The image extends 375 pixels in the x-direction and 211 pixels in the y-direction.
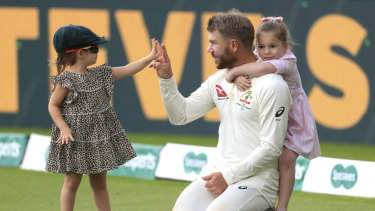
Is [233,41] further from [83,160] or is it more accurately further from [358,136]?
[358,136]

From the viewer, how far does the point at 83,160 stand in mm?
5109

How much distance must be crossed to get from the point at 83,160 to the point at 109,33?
19.3 ft

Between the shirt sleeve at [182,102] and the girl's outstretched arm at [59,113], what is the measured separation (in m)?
0.93

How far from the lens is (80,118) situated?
16.8 ft

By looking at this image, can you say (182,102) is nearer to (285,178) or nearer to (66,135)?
(285,178)

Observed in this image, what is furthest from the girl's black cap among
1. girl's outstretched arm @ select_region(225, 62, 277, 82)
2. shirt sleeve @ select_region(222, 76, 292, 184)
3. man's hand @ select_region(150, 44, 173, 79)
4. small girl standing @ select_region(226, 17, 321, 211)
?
shirt sleeve @ select_region(222, 76, 292, 184)

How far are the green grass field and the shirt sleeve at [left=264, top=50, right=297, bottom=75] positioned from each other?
2.18m

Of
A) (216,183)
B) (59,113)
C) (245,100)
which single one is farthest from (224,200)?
(59,113)

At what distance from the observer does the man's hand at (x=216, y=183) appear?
4.07 meters

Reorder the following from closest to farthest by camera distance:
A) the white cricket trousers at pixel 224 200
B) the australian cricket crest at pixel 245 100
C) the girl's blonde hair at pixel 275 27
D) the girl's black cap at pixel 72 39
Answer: the white cricket trousers at pixel 224 200 → the australian cricket crest at pixel 245 100 → the girl's blonde hair at pixel 275 27 → the girl's black cap at pixel 72 39

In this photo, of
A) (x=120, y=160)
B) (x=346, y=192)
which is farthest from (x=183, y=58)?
(x=120, y=160)

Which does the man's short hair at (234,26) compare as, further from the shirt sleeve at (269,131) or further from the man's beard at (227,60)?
the shirt sleeve at (269,131)

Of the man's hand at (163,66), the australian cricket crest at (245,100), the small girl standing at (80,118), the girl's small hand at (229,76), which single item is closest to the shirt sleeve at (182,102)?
the man's hand at (163,66)

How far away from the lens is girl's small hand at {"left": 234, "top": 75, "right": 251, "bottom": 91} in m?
4.06
